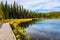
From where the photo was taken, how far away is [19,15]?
3115 inches

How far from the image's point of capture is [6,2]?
65312mm

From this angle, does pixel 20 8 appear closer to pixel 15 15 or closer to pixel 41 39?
pixel 15 15

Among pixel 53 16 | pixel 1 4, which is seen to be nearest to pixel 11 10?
pixel 1 4

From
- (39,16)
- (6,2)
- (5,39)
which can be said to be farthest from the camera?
(39,16)

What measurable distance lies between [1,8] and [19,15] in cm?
2025

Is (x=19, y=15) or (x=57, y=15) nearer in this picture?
(x=19, y=15)

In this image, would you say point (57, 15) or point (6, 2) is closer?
point (6, 2)

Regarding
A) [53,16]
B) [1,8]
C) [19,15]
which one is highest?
[1,8]

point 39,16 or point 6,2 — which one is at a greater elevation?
point 6,2

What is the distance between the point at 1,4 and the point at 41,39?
47.9 m

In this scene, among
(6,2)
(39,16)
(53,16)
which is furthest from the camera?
(53,16)

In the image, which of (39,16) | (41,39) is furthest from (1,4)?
(39,16)

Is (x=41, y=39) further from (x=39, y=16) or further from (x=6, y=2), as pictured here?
(x=39, y=16)

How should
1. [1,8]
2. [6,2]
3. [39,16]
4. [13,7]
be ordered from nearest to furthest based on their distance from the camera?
[1,8] < [6,2] < [13,7] < [39,16]
